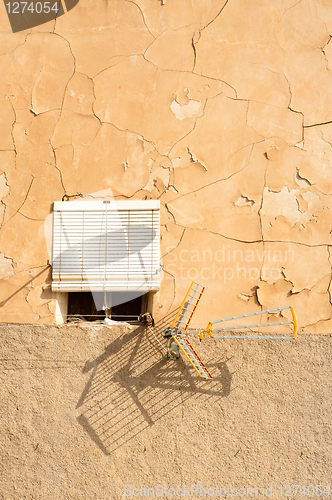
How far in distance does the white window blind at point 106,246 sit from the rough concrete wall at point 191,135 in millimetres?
128

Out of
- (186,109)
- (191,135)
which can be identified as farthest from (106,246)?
(186,109)

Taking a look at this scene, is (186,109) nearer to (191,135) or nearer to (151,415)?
(191,135)

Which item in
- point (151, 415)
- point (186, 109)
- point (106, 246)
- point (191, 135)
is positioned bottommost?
point (151, 415)

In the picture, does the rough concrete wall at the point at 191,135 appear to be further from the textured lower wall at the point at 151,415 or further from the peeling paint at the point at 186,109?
the textured lower wall at the point at 151,415

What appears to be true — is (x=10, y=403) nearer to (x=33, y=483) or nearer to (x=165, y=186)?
(x=33, y=483)

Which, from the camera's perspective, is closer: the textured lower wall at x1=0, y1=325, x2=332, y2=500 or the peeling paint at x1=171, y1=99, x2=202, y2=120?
the textured lower wall at x1=0, y1=325, x2=332, y2=500

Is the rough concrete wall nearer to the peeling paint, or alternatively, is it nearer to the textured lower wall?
the peeling paint

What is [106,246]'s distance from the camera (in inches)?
139

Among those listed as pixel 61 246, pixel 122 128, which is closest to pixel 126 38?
pixel 122 128

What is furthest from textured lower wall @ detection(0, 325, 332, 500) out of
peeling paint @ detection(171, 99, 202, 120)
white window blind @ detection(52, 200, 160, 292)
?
peeling paint @ detection(171, 99, 202, 120)

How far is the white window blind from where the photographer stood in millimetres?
3502

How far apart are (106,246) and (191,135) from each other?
50.2 inches

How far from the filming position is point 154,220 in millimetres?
3568

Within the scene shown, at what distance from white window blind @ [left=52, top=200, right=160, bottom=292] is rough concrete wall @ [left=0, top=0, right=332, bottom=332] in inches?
5.0
